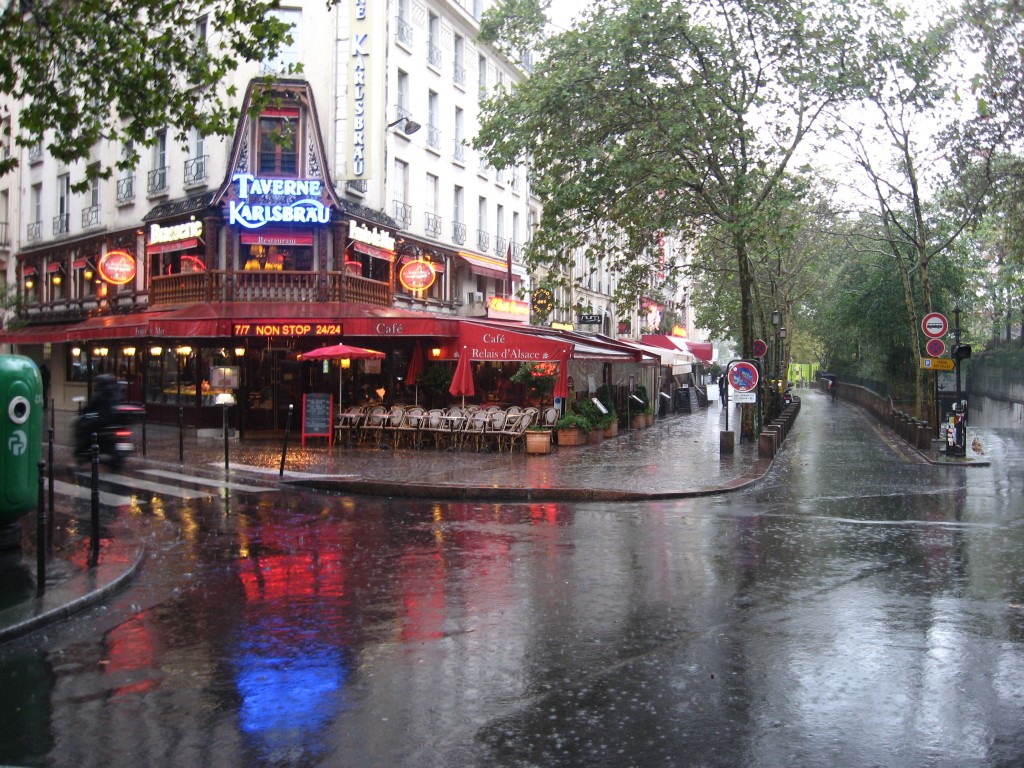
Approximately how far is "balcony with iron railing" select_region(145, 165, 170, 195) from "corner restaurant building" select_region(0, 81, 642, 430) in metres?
0.84

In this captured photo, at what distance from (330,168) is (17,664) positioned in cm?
1992

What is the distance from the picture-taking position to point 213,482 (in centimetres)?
1516

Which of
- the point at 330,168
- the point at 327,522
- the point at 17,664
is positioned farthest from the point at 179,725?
the point at 330,168

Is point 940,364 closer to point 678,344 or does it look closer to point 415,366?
point 415,366

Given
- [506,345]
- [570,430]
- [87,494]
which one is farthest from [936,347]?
[87,494]

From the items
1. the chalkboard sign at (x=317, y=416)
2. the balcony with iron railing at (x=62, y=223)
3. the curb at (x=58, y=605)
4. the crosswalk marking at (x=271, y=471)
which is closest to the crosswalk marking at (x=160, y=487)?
the crosswalk marking at (x=271, y=471)

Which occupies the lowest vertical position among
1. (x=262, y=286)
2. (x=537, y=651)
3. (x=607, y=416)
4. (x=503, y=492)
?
(x=537, y=651)

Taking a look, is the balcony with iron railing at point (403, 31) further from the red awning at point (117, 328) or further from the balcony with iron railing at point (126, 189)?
the red awning at point (117, 328)

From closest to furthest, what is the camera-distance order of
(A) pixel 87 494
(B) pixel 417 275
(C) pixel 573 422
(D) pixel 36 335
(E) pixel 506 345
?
(A) pixel 87 494 < (E) pixel 506 345 < (C) pixel 573 422 < (B) pixel 417 275 < (D) pixel 36 335

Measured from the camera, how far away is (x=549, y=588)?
782cm

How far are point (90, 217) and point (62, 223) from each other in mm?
2544

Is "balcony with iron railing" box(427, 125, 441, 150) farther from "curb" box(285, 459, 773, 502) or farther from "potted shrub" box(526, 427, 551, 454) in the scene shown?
"curb" box(285, 459, 773, 502)

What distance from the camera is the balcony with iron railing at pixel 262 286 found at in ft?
77.3

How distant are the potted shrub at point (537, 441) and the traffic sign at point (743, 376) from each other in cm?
459
